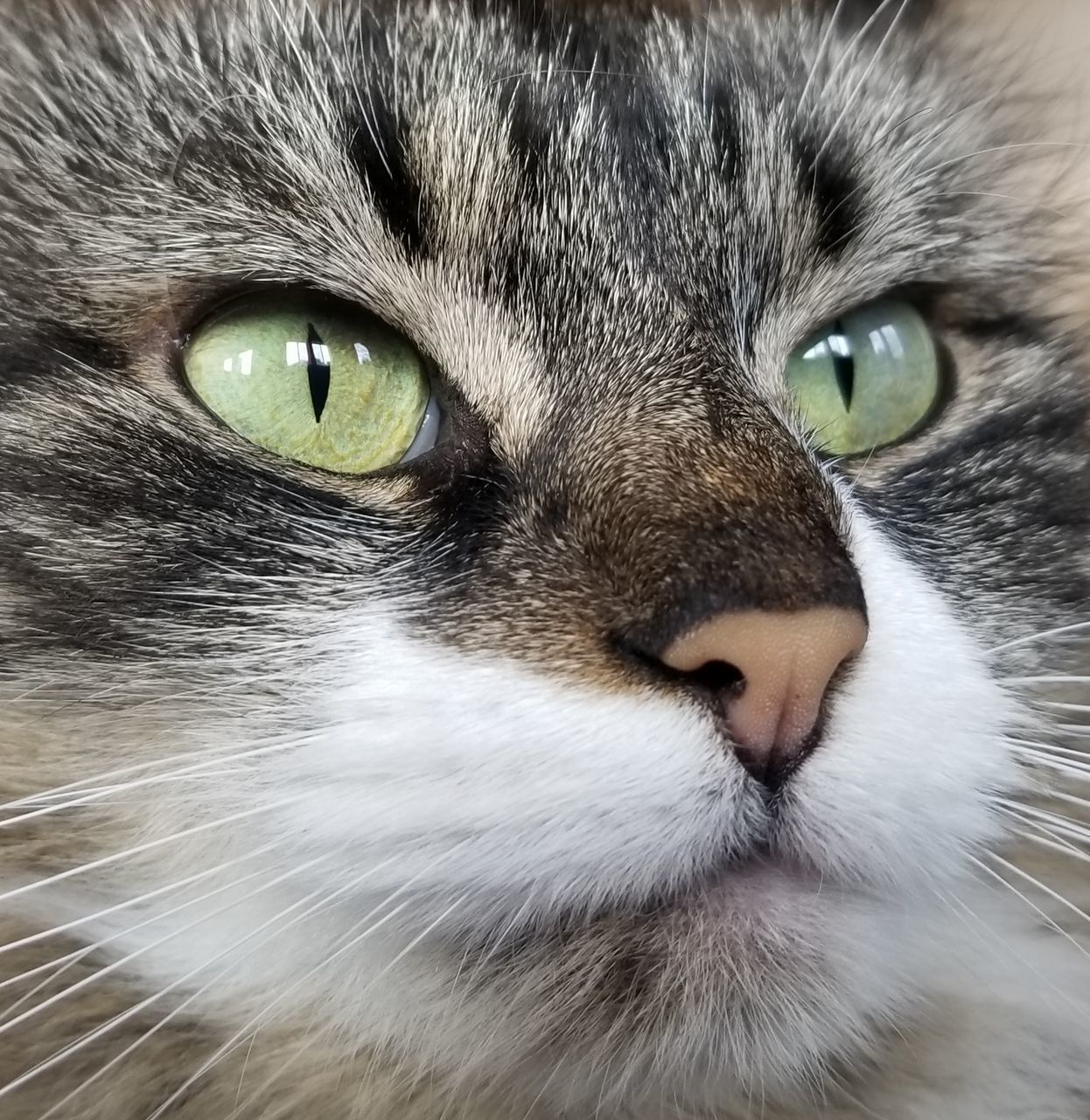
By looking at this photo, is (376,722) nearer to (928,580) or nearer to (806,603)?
(806,603)

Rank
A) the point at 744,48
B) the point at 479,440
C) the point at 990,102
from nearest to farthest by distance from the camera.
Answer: the point at 479,440, the point at 744,48, the point at 990,102

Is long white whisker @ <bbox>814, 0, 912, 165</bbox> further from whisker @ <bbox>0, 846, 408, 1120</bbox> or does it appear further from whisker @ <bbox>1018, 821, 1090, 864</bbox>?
whisker @ <bbox>0, 846, 408, 1120</bbox>

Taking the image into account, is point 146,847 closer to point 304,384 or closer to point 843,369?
point 304,384

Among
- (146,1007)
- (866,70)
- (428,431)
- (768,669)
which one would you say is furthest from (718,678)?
(866,70)

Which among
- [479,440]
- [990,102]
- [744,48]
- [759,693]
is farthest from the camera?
[990,102]

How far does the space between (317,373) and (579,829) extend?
24 centimetres

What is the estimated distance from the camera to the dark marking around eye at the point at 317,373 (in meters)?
0.56

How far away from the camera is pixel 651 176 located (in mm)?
611

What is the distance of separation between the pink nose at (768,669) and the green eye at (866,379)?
0.69 ft

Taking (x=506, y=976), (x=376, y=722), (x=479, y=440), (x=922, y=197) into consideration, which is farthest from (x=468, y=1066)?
(x=922, y=197)

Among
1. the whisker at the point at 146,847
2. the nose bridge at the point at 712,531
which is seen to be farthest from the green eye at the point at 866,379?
the whisker at the point at 146,847

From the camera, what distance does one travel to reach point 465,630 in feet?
1.62

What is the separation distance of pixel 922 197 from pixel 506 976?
490mm

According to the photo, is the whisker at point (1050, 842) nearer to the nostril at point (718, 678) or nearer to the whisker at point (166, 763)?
the nostril at point (718, 678)
